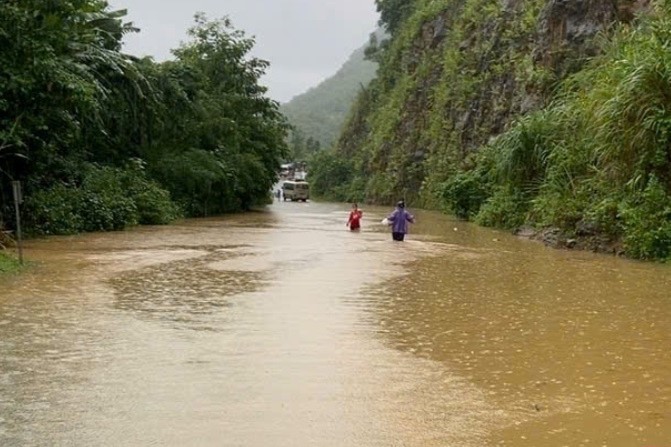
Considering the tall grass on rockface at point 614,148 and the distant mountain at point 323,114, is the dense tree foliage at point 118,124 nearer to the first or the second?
the tall grass on rockface at point 614,148

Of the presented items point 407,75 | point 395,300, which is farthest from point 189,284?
point 407,75

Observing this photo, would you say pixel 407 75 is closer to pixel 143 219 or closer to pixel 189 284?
pixel 143 219

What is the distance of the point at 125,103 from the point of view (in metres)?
25.9

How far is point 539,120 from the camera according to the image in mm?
24578

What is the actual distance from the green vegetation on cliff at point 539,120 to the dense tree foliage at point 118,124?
11.1m

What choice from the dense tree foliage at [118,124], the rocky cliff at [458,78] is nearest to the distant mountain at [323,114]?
the rocky cliff at [458,78]

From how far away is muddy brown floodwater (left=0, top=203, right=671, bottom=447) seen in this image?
520cm

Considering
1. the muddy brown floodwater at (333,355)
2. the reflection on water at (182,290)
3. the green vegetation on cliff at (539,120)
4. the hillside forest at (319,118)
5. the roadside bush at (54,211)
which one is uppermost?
the hillside forest at (319,118)

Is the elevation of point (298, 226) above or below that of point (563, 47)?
below

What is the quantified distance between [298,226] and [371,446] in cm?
2355

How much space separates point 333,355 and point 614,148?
12410 mm

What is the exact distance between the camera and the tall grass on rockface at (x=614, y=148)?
16125mm

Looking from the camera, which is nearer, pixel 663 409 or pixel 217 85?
pixel 663 409

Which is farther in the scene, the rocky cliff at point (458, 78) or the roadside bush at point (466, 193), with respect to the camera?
the roadside bush at point (466, 193)
